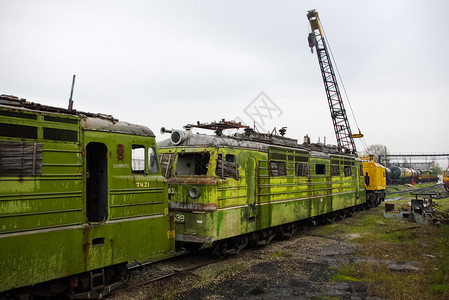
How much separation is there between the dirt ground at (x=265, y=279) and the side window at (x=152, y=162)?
2386 mm

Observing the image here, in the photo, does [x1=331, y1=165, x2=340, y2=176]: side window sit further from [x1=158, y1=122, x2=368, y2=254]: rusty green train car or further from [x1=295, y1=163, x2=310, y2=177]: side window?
[x1=295, y1=163, x2=310, y2=177]: side window

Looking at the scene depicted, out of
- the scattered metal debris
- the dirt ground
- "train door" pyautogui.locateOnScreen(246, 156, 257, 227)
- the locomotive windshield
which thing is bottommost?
the dirt ground

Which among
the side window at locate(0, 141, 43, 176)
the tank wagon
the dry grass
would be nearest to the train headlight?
the dry grass

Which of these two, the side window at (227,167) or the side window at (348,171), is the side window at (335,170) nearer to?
the side window at (348,171)

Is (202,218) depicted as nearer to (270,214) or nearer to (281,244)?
(270,214)

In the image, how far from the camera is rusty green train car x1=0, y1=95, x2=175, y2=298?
15.4ft

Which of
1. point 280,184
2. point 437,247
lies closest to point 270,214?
point 280,184

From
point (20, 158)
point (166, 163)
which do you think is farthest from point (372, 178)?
point (20, 158)

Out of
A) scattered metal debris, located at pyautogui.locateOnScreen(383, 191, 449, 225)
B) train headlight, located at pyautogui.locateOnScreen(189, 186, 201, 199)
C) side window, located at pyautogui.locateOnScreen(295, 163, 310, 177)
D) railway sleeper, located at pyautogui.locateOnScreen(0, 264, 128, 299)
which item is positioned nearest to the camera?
railway sleeper, located at pyautogui.locateOnScreen(0, 264, 128, 299)

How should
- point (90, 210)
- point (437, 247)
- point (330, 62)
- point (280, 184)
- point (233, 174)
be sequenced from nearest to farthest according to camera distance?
1. point (90, 210)
2. point (233, 174)
3. point (437, 247)
4. point (280, 184)
5. point (330, 62)

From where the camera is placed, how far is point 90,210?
6293 mm

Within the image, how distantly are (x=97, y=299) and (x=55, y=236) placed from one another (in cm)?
144

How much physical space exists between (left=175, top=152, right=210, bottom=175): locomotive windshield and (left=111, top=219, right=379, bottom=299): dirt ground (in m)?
2.39

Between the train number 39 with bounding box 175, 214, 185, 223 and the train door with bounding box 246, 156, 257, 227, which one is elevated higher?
the train door with bounding box 246, 156, 257, 227
